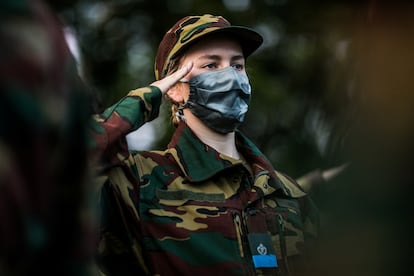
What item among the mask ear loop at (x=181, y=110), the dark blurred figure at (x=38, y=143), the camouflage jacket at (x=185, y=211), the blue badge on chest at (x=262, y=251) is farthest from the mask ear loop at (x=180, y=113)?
the dark blurred figure at (x=38, y=143)

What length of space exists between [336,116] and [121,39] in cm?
630

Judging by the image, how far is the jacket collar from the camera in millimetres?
3771

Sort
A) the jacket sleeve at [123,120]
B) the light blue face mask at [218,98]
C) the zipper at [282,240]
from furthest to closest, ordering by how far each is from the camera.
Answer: the light blue face mask at [218,98] → the zipper at [282,240] → the jacket sleeve at [123,120]

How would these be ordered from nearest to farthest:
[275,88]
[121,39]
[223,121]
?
[223,121] < [275,88] < [121,39]

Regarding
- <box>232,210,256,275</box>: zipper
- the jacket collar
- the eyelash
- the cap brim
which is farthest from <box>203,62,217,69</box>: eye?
<box>232,210,256,275</box>: zipper

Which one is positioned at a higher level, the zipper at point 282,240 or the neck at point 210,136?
the neck at point 210,136

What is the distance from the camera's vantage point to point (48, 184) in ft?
3.64

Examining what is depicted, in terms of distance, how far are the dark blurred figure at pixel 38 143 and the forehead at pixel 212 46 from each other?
277 cm

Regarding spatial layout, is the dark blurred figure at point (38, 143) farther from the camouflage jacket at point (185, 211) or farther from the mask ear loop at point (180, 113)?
the mask ear loop at point (180, 113)

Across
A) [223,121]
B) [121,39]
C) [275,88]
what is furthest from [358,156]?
[121,39]

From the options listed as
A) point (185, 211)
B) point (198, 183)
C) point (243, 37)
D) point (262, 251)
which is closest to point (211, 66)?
point (243, 37)

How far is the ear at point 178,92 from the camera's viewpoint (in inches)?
157

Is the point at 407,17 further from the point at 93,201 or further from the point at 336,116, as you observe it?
the point at 93,201

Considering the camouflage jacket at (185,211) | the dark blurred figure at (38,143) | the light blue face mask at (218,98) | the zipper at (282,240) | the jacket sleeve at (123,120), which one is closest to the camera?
the dark blurred figure at (38,143)
